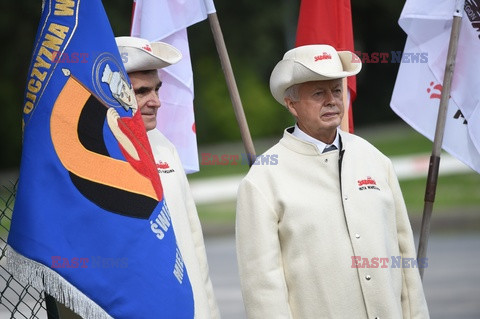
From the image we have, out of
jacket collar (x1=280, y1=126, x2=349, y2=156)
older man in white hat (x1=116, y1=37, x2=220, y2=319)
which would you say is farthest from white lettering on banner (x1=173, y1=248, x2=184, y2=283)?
jacket collar (x1=280, y1=126, x2=349, y2=156)

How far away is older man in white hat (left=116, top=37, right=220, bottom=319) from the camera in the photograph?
15.2 feet

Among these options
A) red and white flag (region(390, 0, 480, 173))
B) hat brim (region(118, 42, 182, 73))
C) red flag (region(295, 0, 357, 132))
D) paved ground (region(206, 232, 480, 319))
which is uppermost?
hat brim (region(118, 42, 182, 73))

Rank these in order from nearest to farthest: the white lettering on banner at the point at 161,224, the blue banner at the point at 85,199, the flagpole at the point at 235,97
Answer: the blue banner at the point at 85,199 < the white lettering on banner at the point at 161,224 < the flagpole at the point at 235,97

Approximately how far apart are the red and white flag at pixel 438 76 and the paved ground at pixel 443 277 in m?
3.86

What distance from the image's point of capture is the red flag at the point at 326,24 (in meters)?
5.93

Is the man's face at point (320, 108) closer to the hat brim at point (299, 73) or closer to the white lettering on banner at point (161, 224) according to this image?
the hat brim at point (299, 73)

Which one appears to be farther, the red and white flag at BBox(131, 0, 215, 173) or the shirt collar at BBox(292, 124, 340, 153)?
the red and white flag at BBox(131, 0, 215, 173)

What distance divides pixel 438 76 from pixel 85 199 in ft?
8.44

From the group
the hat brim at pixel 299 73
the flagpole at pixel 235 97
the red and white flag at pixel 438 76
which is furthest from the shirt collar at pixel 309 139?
the red and white flag at pixel 438 76

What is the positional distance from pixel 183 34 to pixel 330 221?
1.68 metres

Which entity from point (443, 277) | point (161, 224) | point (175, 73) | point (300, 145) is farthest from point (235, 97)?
point (443, 277)

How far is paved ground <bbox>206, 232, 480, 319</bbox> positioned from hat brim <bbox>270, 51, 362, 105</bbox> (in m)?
4.95

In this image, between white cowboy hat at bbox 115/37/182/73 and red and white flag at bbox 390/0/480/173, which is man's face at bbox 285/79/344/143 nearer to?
white cowboy hat at bbox 115/37/182/73

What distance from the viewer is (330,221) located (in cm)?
464
